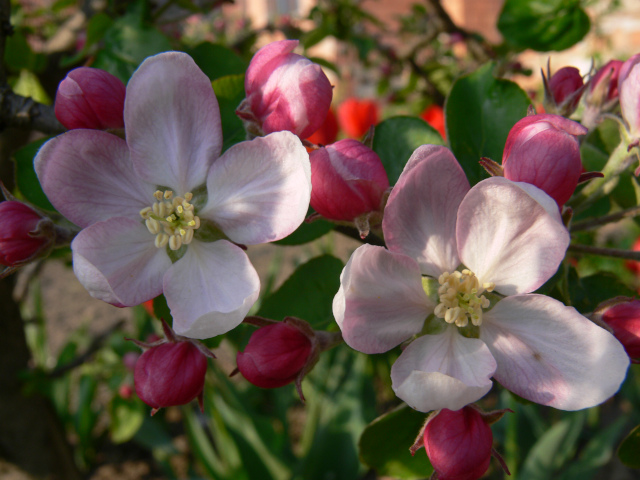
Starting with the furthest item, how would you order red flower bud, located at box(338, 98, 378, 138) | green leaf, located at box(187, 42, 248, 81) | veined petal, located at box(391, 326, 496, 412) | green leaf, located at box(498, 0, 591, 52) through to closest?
red flower bud, located at box(338, 98, 378, 138) → green leaf, located at box(498, 0, 591, 52) → green leaf, located at box(187, 42, 248, 81) → veined petal, located at box(391, 326, 496, 412)

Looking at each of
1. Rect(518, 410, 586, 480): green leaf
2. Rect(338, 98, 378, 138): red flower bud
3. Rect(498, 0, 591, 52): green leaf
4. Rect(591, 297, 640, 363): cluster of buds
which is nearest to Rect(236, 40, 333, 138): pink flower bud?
Rect(591, 297, 640, 363): cluster of buds

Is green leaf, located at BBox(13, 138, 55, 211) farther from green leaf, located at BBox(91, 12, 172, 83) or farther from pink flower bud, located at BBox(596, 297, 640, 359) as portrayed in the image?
pink flower bud, located at BBox(596, 297, 640, 359)

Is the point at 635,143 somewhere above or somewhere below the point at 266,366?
above

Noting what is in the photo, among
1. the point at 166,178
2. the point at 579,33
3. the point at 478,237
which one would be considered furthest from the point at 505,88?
the point at 166,178

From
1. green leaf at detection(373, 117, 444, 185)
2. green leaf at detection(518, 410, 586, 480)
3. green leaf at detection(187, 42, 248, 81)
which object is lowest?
green leaf at detection(518, 410, 586, 480)

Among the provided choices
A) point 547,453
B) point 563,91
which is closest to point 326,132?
point 563,91

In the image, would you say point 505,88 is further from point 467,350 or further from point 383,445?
point 383,445

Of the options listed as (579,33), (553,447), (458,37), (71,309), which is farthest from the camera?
(71,309)
